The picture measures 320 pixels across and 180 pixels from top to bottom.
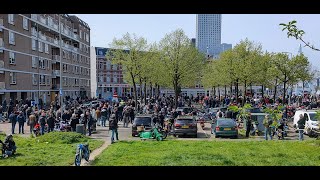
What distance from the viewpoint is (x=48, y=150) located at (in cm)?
1591

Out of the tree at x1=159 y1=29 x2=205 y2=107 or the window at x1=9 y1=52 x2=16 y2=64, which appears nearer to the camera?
the tree at x1=159 y1=29 x2=205 y2=107

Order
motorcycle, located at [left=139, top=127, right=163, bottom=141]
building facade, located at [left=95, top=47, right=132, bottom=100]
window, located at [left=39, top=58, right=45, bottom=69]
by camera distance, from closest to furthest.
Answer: motorcycle, located at [left=139, top=127, right=163, bottom=141] < window, located at [left=39, top=58, right=45, bottom=69] < building facade, located at [left=95, top=47, right=132, bottom=100]

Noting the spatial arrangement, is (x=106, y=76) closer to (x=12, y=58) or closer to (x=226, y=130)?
(x=12, y=58)

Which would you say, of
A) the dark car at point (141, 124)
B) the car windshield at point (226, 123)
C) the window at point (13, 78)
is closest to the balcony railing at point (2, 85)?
the window at point (13, 78)

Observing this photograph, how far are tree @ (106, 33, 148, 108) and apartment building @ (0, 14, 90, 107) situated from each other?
20.0ft

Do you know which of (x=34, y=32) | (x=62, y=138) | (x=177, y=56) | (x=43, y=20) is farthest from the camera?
(x=43, y=20)

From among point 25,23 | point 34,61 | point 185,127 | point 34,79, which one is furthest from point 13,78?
point 185,127

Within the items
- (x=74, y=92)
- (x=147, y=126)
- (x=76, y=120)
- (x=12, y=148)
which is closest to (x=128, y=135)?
(x=147, y=126)

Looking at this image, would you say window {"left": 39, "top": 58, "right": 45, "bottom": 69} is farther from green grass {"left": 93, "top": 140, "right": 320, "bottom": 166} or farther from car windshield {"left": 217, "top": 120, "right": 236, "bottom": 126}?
green grass {"left": 93, "top": 140, "right": 320, "bottom": 166}

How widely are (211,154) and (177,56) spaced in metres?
23.8

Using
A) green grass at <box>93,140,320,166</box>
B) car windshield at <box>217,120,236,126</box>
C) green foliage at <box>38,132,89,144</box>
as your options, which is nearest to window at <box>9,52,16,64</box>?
green foliage at <box>38,132,89,144</box>

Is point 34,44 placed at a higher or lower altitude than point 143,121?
higher

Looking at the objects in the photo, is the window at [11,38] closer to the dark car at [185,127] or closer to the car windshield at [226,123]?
the dark car at [185,127]

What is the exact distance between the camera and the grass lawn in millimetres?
13141
